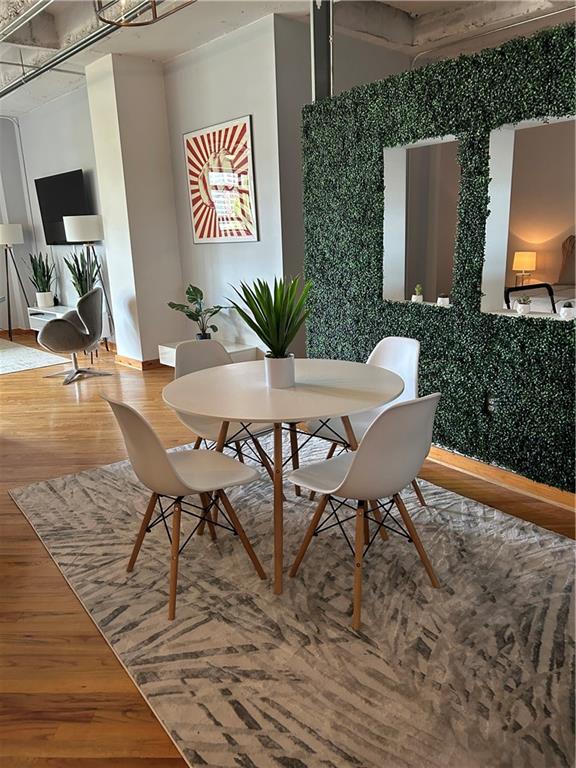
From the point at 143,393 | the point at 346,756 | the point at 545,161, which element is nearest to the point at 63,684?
the point at 346,756

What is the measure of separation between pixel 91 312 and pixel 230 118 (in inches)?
86.5

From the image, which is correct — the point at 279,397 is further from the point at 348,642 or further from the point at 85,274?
the point at 85,274

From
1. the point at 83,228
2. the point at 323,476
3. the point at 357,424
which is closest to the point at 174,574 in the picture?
the point at 323,476

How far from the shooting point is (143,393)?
16.2 ft

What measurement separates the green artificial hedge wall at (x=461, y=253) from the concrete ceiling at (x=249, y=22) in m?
1.23

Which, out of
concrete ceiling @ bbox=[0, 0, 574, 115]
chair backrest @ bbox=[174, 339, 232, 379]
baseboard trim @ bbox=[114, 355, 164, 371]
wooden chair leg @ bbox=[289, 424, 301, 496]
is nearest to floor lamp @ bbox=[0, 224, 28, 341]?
concrete ceiling @ bbox=[0, 0, 574, 115]

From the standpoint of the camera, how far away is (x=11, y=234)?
721 centimetres

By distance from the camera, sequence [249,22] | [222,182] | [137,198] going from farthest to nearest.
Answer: [137,198], [222,182], [249,22]

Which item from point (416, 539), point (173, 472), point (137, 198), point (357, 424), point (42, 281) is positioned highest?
point (137, 198)

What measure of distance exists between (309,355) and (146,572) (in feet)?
7.26

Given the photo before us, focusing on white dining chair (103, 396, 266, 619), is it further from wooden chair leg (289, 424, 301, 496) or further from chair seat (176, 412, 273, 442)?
wooden chair leg (289, 424, 301, 496)

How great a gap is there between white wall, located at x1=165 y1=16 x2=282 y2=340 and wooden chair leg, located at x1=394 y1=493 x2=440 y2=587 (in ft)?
9.77

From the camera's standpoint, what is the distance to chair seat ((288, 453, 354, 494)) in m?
2.02

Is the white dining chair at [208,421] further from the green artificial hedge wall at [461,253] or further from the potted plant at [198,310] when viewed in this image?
the potted plant at [198,310]
